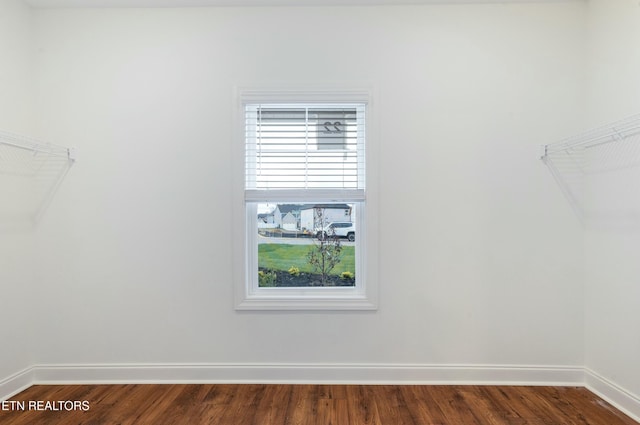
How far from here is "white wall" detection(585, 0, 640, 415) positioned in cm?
218

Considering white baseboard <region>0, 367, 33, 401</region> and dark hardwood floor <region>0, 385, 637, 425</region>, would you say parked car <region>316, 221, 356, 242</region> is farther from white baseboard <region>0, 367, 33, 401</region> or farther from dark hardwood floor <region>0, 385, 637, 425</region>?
white baseboard <region>0, 367, 33, 401</region>

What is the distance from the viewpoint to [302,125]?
2.67 m

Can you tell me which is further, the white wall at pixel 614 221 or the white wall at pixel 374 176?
the white wall at pixel 374 176

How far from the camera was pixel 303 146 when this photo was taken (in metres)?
2.67

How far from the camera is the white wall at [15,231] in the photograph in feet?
7.84

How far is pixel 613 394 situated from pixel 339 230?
2.08 meters

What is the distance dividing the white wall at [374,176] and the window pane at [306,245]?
271mm

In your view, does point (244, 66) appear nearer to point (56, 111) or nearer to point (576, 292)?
point (56, 111)

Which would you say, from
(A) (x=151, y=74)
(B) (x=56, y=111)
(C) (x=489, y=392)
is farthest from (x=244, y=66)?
(C) (x=489, y=392)

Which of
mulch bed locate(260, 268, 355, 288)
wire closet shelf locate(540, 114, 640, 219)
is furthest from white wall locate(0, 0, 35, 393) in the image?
wire closet shelf locate(540, 114, 640, 219)

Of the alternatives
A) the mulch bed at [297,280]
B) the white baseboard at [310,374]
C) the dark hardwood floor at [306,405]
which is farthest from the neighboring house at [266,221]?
the dark hardwood floor at [306,405]

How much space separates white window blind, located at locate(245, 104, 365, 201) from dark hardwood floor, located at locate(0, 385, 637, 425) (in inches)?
57.1

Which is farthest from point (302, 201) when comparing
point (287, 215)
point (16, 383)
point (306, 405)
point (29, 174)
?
point (16, 383)

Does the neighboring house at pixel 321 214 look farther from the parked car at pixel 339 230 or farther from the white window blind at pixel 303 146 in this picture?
the white window blind at pixel 303 146
